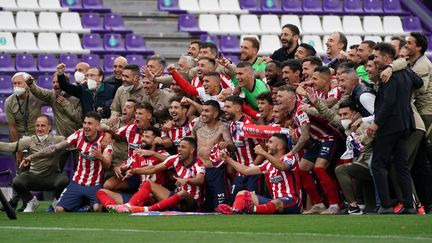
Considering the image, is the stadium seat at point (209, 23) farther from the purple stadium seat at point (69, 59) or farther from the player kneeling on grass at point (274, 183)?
the player kneeling on grass at point (274, 183)

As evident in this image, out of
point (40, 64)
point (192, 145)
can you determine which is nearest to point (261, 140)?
point (192, 145)

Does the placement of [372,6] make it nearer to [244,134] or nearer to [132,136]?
[132,136]

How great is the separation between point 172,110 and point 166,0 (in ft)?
36.8

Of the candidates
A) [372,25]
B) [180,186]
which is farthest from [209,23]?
[180,186]

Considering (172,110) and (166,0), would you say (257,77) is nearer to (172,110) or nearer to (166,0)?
(172,110)

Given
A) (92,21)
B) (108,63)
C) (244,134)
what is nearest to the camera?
(244,134)

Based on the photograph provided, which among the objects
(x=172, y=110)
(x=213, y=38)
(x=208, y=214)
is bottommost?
(x=208, y=214)

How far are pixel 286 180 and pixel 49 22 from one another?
11.8 m

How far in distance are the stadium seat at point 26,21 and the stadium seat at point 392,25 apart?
834 centimetres

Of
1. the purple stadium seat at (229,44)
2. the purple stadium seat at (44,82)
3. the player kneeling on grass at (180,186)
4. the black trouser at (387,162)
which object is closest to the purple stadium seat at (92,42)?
the purple stadium seat at (44,82)

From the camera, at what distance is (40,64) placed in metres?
23.8

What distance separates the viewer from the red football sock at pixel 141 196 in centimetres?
1506

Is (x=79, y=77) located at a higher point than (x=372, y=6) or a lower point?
lower

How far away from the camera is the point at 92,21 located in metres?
25.1
